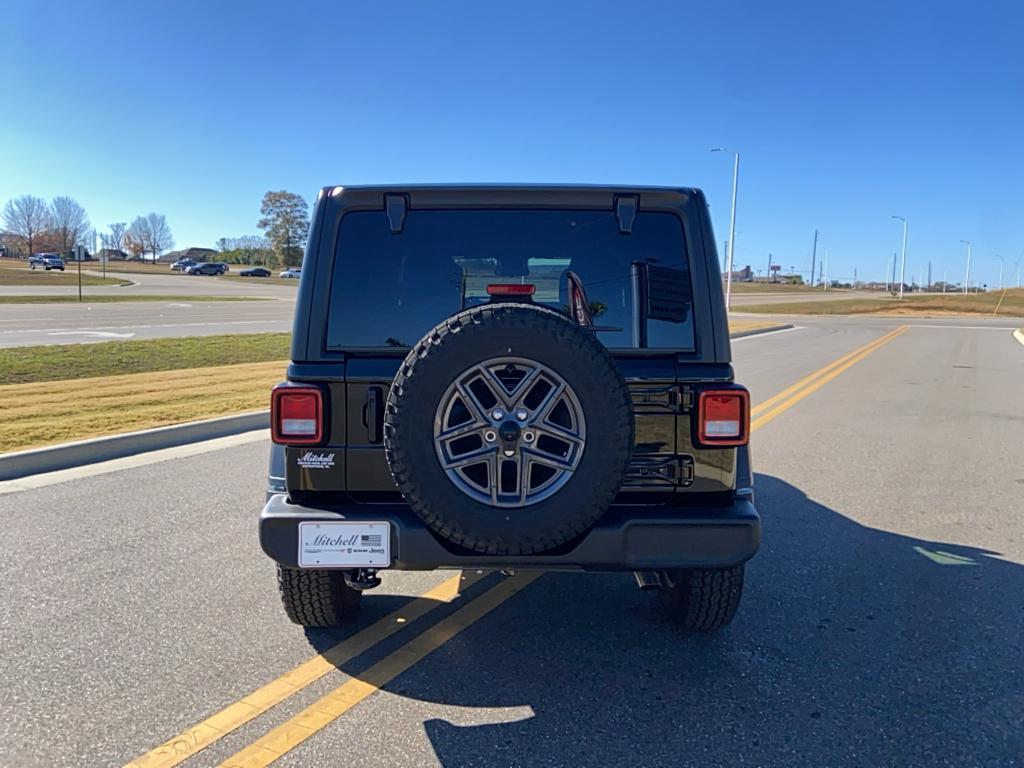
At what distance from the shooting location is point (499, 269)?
345 centimetres

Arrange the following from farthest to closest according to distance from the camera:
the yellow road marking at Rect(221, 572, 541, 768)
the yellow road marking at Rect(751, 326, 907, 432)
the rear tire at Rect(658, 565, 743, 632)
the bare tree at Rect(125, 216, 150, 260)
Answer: the bare tree at Rect(125, 216, 150, 260) < the yellow road marking at Rect(751, 326, 907, 432) < the rear tire at Rect(658, 565, 743, 632) < the yellow road marking at Rect(221, 572, 541, 768)

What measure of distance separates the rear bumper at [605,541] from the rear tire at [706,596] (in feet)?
1.43

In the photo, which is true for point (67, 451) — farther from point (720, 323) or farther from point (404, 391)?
point (720, 323)

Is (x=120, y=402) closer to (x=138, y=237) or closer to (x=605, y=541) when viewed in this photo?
(x=605, y=541)

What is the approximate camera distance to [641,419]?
10.1 feet

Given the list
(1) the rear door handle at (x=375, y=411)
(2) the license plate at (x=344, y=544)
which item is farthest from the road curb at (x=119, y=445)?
(1) the rear door handle at (x=375, y=411)

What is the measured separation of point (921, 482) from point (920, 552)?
219 cm

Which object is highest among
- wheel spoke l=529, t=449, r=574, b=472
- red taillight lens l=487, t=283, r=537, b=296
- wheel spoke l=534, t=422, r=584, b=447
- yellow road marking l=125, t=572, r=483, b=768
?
red taillight lens l=487, t=283, r=537, b=296

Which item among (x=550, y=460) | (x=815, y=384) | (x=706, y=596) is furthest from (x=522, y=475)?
(x=815, y=384)

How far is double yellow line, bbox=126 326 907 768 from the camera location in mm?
2715

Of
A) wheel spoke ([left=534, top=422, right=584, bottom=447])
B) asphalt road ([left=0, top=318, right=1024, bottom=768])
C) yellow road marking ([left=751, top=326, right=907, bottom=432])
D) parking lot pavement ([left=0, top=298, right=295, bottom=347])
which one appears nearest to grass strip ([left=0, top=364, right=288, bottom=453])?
asphalt road ([left=0, top=318, right=1024, bottom=768])

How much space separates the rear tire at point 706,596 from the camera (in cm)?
350

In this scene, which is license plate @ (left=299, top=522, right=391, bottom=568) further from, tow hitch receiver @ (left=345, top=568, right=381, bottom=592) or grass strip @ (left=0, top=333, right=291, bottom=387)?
grass strip @ (left=0, top=333, right=291, bottom=387)

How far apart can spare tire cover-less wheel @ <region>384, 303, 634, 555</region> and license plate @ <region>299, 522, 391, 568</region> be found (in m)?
0.25
